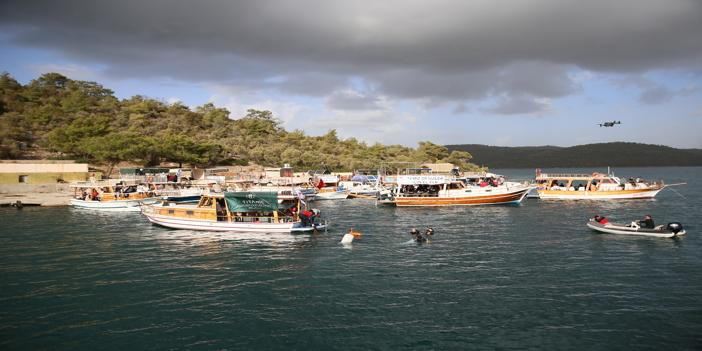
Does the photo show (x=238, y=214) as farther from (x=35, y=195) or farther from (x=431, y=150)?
(x=431, y=150)

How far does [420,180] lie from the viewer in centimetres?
4903

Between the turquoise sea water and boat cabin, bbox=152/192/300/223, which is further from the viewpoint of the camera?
boat cabin, bbox=152/192/300/223

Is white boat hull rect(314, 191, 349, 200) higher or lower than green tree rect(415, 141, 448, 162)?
lower

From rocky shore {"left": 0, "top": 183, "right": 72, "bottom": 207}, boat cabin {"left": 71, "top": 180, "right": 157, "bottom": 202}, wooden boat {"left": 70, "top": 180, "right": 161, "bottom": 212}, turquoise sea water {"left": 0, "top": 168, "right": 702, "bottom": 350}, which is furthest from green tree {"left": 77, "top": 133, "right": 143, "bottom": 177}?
turquoise sea water {"left": 0, "top": 168, "right": 702, "bottom": 350}

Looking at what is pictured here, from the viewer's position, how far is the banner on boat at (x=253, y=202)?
28.9m

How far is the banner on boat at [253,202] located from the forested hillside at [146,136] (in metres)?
53.0

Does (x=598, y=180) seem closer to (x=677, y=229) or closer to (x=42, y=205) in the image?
(x=677, y=229)

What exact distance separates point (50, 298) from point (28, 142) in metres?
85.7

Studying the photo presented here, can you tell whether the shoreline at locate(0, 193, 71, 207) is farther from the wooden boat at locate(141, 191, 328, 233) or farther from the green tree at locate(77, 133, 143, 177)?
the wooden boat at locate(141, 191, 328, 233)

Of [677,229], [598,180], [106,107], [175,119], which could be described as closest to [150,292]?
[677,229]

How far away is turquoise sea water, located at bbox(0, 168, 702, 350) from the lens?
1295 centimetres

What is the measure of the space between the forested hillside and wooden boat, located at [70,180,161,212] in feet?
87.3

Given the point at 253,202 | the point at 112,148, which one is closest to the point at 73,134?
the point at 112,148

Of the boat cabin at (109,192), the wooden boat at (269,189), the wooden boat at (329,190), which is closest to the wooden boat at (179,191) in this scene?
the boat cabin at (109,192)
